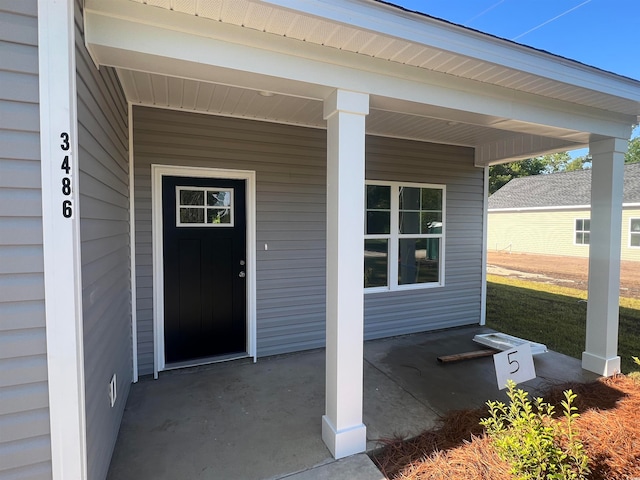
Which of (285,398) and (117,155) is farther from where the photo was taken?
(285,398)

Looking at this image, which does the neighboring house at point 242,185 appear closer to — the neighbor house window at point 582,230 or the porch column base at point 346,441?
the porch column base at point 346,441

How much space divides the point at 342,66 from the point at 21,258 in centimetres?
199

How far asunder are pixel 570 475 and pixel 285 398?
6.72 ft

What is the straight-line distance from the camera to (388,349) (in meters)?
4.27

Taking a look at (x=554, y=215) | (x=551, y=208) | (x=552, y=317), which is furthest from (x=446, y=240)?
(x=554, y=215)

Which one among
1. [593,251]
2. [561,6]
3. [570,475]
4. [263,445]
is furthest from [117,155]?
[561,6]

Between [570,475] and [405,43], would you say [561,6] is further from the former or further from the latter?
[570,475]

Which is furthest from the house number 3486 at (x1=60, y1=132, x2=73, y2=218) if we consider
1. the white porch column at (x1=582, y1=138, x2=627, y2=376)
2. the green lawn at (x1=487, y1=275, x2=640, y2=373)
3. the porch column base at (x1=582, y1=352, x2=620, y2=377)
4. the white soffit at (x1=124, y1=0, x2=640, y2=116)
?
the green lawn at (x1=487, y1=275, x2=640, y2=373)

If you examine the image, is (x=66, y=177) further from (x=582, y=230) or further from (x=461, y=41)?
(x=582, y=230)

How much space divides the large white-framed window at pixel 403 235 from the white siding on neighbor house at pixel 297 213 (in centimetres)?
14

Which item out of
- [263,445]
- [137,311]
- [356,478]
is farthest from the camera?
[137,311]

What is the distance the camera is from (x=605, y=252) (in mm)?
3496

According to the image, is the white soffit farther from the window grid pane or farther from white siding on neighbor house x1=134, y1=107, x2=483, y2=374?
the window grid pane

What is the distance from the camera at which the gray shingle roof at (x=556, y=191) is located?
14.6 meters
